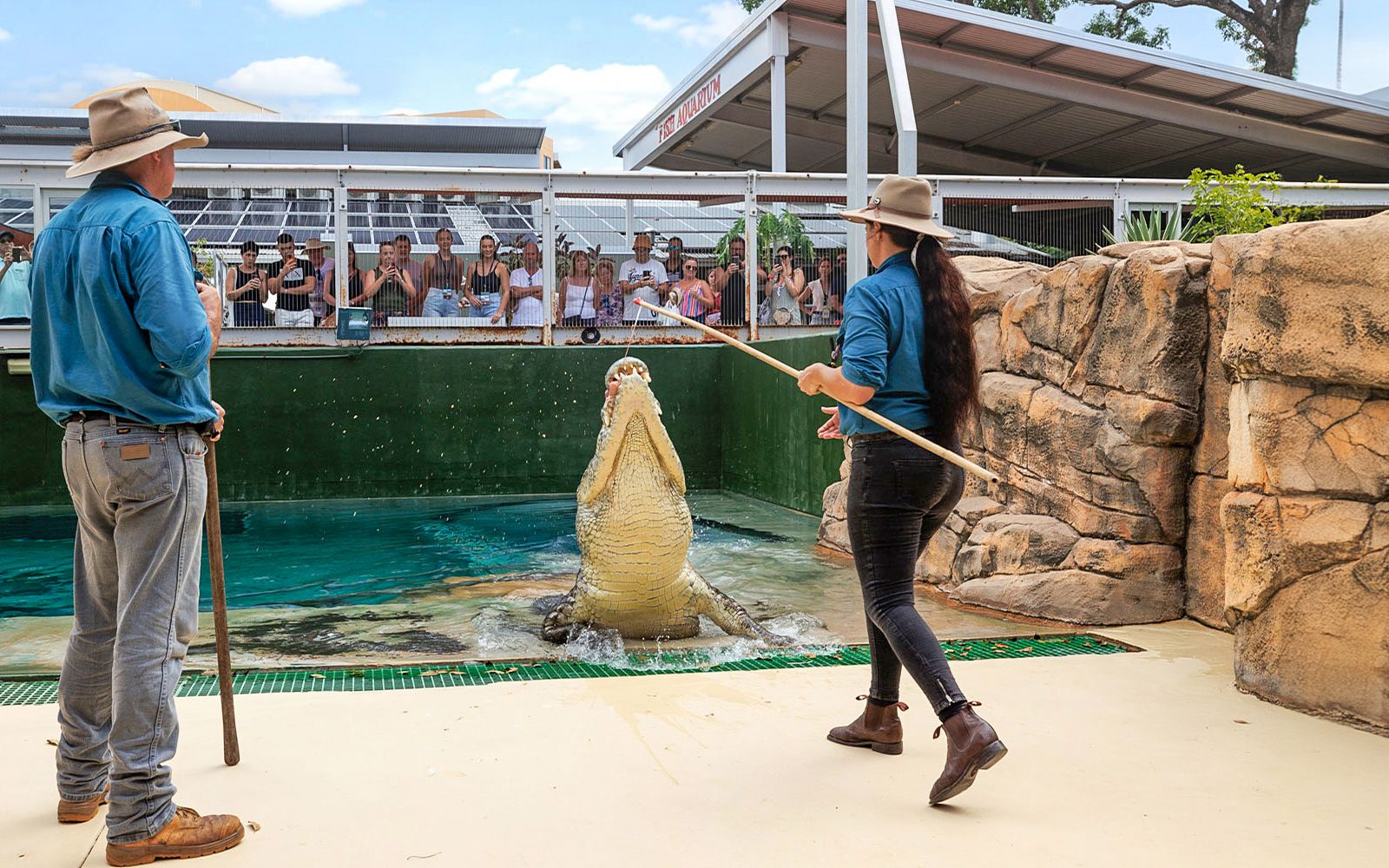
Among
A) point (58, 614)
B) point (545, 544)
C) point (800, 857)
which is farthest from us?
point (545, 544)

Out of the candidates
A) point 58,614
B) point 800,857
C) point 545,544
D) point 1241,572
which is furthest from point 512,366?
point 800,857

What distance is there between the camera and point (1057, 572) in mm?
5781

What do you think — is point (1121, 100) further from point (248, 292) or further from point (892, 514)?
point (892, 514)

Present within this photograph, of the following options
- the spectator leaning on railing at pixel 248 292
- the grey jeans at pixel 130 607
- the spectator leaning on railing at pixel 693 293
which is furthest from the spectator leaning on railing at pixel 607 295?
the grey jeans at pixel 130 607

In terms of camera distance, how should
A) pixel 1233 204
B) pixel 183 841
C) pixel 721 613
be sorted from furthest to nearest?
pixel 1233 204, pixel 721 613, pixel 183 841

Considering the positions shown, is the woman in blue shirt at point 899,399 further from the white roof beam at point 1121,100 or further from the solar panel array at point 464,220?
the white roof beam at point 1121,100

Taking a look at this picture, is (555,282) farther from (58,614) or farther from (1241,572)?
(1241,572)

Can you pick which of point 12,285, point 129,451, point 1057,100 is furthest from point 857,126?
point 12,285

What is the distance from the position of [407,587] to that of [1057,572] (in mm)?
4182

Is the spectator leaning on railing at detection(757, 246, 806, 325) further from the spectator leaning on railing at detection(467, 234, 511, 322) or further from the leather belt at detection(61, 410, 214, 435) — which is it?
the leather belt at detection(61, 410, 214, 435)

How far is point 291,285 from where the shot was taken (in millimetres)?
12047

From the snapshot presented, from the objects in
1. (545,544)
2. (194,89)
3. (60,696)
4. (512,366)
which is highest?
(194,89)

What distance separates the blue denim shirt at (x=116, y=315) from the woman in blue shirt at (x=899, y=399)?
1.73 meters

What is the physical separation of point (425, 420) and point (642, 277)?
3.09m
